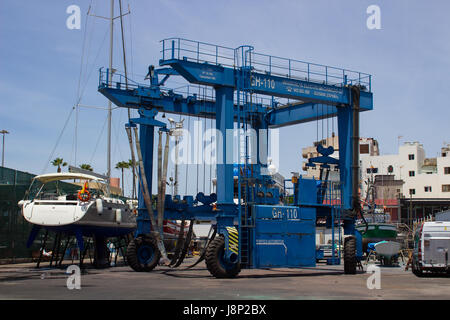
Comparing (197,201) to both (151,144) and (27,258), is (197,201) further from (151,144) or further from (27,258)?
(27,258)

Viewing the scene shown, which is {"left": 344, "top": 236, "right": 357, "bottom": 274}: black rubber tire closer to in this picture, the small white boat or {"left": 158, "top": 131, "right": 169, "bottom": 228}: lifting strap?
→ {"left": 158, "top": 131, "right": 169, "bottom": 228}: lifting strap

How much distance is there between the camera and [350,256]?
24531 millimetres

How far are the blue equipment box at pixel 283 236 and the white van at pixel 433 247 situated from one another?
458 cm

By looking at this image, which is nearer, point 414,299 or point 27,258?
point 414,299

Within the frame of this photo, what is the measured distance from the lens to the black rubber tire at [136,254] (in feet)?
79.7

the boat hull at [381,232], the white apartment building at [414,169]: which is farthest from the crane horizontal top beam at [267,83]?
the white apartment building at [414,169]

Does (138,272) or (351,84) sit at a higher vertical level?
(351,84)

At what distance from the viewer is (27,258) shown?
30375mm

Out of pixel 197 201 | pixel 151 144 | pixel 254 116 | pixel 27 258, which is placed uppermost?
pixel 254 116

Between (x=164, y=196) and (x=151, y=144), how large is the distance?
323 centimetres
